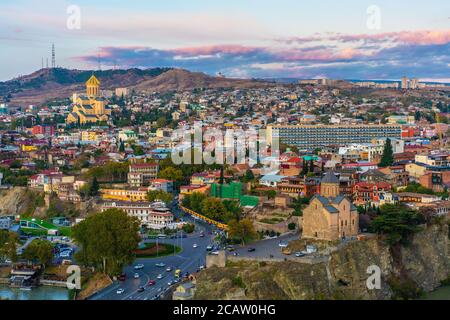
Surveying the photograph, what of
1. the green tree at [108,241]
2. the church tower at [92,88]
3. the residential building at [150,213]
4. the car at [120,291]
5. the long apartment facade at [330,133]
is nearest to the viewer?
the car at [120,291]

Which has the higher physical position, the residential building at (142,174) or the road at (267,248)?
Result: the residential building at (142,174)

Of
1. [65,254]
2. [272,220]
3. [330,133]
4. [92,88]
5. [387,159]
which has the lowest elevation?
[65,254]

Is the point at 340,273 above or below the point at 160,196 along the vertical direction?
below

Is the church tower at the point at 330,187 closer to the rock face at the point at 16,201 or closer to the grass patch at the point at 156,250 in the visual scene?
the grass patch at the point at 156,250

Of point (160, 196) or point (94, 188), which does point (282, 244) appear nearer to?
point (160, 196)

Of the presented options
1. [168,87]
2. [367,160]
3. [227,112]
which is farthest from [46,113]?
[367,160]

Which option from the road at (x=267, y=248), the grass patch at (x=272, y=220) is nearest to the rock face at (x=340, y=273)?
the road at (x=267, y=248)

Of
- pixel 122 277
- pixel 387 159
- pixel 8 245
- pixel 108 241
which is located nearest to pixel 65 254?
pixel 8 245

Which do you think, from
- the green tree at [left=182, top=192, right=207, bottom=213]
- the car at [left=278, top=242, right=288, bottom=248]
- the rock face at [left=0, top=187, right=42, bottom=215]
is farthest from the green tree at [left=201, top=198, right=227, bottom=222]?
the rock face at [left=0, top=187, right=42, bottom=215]
